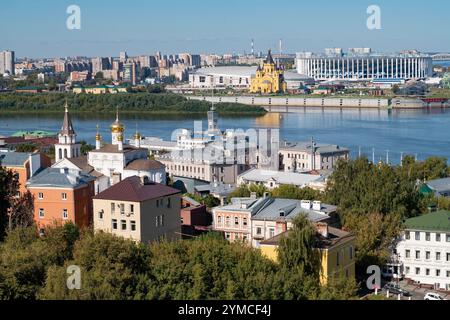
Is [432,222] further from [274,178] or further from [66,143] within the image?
[66,143]

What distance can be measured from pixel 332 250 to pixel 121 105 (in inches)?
1179

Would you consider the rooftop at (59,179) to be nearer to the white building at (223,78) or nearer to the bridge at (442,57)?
the white building at (223,78)

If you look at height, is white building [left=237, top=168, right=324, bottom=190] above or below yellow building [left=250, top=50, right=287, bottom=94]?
below

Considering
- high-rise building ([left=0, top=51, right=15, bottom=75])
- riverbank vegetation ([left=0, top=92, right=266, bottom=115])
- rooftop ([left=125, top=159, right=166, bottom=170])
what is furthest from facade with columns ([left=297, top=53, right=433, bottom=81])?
rooftop ([left=125, top=159, right=166, bottom=170])

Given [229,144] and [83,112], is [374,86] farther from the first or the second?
[229,144]

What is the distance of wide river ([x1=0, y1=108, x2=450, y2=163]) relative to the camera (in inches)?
825

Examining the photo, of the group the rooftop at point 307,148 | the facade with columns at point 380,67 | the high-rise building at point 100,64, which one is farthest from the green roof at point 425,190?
the high-rise building at point 100,64

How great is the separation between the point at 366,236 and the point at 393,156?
33.9 feet

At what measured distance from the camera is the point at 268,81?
46.0 m

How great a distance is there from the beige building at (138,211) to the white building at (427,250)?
2.25 m

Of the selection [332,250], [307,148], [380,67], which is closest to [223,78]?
[380,67]

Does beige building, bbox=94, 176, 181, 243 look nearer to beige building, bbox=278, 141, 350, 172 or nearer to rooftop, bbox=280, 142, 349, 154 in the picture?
beige building, bbox=278, 141, 350, 172

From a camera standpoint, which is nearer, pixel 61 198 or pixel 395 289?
pixel 395 289

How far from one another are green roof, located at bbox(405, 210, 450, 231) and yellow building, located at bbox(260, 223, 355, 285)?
125 centimetres
